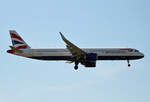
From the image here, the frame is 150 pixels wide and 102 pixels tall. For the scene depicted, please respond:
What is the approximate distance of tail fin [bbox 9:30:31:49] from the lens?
7596 centimetres

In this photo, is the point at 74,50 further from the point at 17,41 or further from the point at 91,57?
the point at 17,41

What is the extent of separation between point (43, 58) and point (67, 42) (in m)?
7.60

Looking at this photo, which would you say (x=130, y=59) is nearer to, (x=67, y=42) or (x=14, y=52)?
(x=67, y=42)

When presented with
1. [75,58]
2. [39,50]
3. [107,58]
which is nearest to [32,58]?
[39,50]

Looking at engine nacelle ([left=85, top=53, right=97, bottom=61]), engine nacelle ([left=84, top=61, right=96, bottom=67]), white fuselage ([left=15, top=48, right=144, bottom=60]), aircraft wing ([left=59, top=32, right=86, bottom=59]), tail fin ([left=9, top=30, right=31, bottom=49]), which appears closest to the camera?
aircraft wing ([left=59, top=32, right=86, bottom=59])

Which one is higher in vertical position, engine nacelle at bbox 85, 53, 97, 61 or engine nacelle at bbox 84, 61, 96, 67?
engine nacelle at bbox 85, 53, 97, 61

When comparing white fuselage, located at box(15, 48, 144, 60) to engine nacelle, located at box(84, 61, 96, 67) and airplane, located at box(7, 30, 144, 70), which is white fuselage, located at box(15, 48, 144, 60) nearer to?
airplane, located at box(7, 30, 144, 70)

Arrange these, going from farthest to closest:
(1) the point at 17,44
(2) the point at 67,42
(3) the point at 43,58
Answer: (1) the point at 17,44, (3) the point at 43,58, (2) the point at 67,42

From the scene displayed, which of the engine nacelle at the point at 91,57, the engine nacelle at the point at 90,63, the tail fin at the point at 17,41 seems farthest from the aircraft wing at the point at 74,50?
the tail fin at the point at 17,41

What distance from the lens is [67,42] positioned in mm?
67625

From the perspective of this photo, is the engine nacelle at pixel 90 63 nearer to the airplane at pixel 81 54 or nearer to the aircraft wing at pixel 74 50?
the airplane at pixel 81 54

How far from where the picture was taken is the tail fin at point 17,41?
2990 inches

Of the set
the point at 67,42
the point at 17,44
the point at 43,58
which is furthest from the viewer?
the point at 17,44

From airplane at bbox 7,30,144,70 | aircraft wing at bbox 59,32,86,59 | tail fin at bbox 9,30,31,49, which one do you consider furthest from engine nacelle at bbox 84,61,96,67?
tail fin at bbox 9,30,31,49
